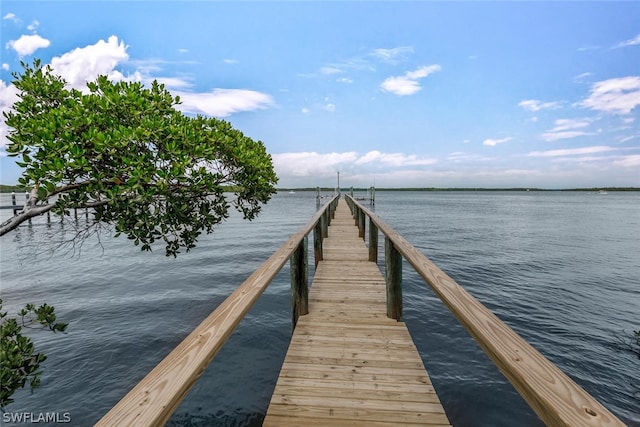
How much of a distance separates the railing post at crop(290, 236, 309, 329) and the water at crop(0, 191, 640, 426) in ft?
5.38

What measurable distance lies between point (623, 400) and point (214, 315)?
699 cm

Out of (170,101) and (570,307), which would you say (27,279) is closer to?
(170,101)

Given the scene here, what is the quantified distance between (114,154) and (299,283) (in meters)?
3.31

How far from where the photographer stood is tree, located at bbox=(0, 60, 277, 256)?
14.4 feet

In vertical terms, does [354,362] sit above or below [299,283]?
below

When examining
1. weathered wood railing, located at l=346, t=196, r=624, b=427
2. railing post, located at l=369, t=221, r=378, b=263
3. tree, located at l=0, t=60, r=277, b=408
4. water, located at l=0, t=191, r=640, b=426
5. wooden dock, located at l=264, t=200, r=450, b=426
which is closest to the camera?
weathered wood railing, located at l=346, t=196, r=624, b=427

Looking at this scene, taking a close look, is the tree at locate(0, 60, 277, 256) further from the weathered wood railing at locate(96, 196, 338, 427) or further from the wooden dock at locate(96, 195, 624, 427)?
the weathered wood railing at locate(96, 196, 338, 427)

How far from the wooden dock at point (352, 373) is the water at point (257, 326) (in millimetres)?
1798

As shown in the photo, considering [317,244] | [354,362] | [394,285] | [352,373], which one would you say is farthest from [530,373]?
[317,244]

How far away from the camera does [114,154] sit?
4789 millimetres

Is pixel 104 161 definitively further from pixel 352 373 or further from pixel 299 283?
pixel 352 373

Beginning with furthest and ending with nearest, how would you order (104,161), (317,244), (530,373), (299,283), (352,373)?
(317,244) < (104,161) < (299,283) < (352,373) < (530,373)

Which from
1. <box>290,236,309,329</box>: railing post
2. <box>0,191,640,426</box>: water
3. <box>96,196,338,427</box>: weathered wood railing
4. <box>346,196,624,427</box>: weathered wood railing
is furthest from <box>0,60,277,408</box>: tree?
<box>346,196,624,427</box>: weathered wood railing

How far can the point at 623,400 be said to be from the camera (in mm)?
5340
